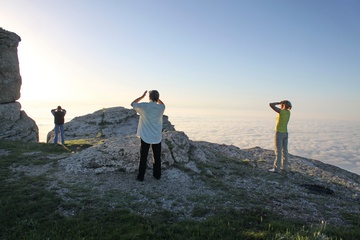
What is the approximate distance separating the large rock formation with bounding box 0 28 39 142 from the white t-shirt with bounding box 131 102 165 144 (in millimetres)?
21991

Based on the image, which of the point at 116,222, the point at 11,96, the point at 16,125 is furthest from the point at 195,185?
the point at 11,96

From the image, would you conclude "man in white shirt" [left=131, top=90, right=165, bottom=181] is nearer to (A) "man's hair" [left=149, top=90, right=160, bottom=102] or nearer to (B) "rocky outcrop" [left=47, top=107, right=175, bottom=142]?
(A) "man's hair" [left=149, top=90, right=160, bottom=102]

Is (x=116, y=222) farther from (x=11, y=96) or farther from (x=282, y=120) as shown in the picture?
(x=11, y=96)

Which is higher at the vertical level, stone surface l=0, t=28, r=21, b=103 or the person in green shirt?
stone surface l=0, t=28, r=21, b=103

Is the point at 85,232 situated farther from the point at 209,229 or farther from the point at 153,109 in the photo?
the point at 153,109

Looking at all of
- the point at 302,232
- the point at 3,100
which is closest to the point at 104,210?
the point at 302,232

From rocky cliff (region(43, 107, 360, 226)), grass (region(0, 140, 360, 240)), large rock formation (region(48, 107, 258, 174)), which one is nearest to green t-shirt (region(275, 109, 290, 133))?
rocky cliff (region(43, 107, 360, 226))

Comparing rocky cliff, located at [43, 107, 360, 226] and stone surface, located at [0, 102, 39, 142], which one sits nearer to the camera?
rocky cliff, located at [43, 107, 360, 226]

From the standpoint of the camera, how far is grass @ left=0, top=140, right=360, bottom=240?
7.47 m

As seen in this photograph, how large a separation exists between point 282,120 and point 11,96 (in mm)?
29544

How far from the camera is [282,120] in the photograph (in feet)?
54.3

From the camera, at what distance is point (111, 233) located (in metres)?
7.52

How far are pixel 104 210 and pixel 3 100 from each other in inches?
1066

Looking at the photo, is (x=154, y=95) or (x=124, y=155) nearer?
(x=154, y=95)
